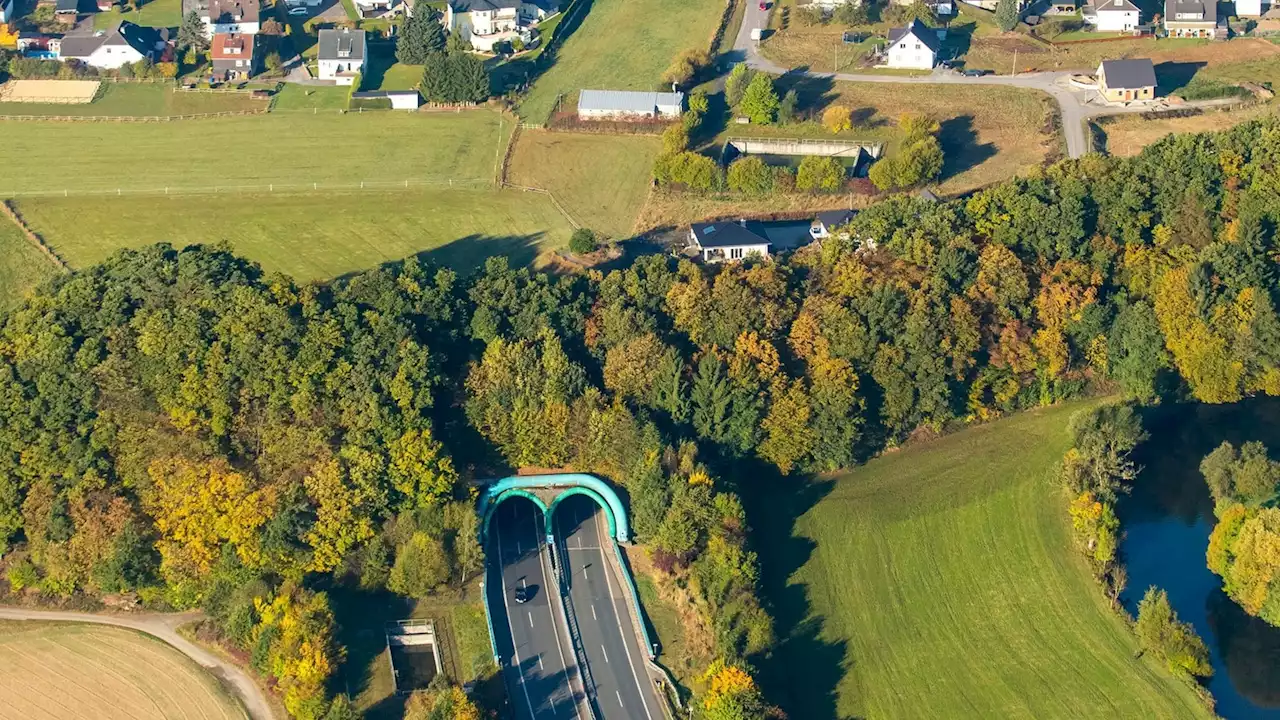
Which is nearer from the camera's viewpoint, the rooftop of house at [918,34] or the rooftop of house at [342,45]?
the rooftop of house at [918,34]

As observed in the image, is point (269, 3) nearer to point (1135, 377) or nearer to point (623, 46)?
point (623, 46)

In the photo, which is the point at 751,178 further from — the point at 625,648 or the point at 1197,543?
the point at 625,648

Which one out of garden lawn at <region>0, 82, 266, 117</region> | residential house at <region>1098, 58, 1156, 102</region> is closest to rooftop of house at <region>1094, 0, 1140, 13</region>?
residential house at <region>1098, 58, 1156, 102</region>

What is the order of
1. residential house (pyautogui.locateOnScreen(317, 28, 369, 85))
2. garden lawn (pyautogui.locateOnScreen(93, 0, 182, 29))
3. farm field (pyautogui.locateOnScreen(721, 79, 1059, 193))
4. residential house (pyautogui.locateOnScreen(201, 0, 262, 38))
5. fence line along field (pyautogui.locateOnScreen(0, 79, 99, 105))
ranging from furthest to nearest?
garden lawn (pyautogui.locateOnScreen(93, 0, 182, 29)), residential house (pyautogui.locateOnScreen(201, 0, 262, 38)), residential house (pyautogui.locateOnScreen(317, 28, 369, 85)), fence line along field (pyautogui.locateOnScreen(0, 79, 99, 105)), farm field (pyautogui.locateOnScreen(721, 79, 1059, 193))

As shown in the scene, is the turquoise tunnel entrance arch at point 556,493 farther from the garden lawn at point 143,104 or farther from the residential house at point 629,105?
the garden lawn at point 143,104

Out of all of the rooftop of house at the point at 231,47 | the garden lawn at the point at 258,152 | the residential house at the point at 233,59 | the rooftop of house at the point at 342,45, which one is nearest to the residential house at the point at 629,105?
the garden lawn at the point at 258,152

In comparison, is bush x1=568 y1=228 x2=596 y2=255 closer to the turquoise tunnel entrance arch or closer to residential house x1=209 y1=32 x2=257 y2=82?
the turquoise tunnel entrance arch
